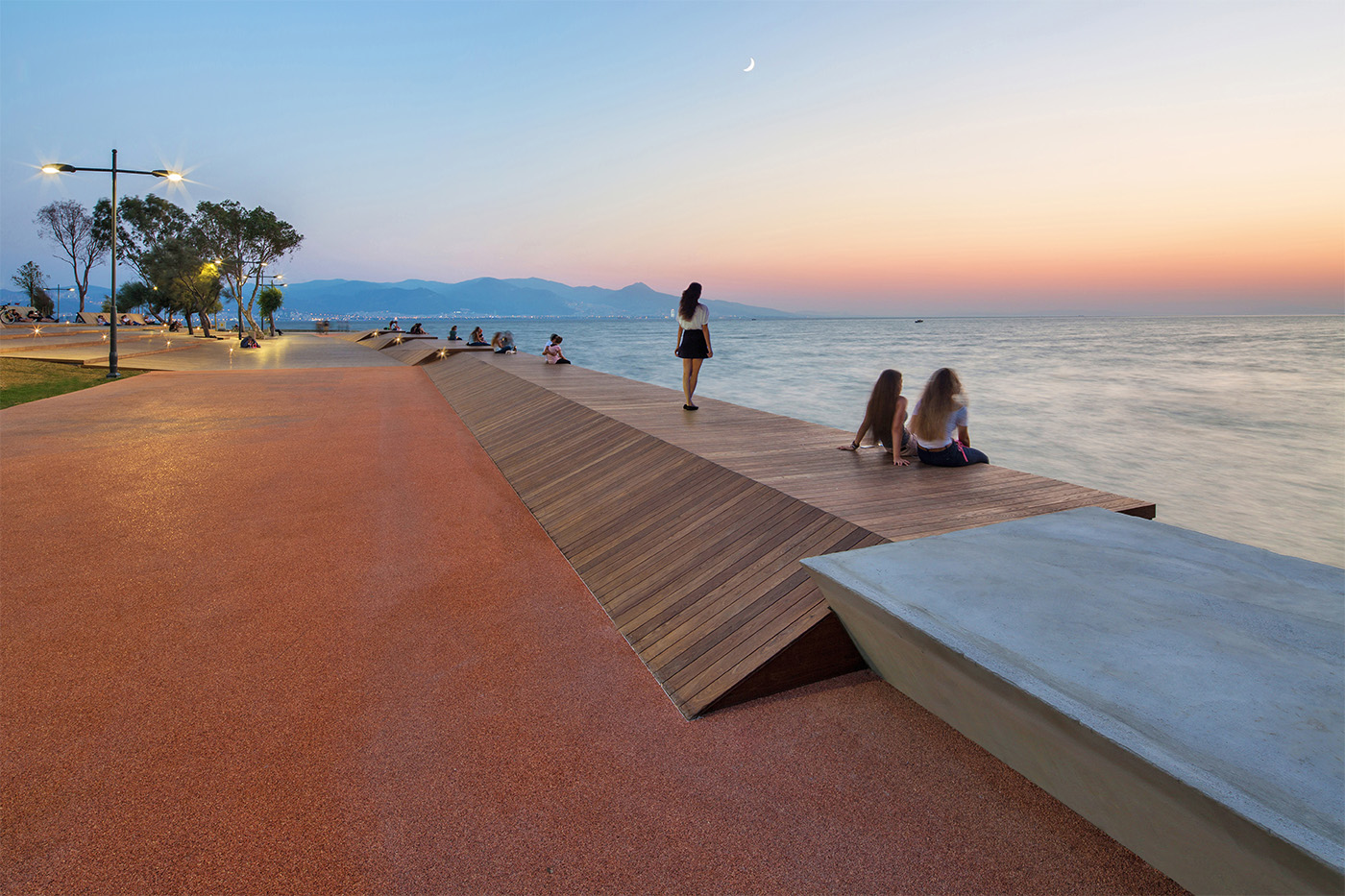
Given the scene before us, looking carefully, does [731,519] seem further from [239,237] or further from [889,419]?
[239,237]

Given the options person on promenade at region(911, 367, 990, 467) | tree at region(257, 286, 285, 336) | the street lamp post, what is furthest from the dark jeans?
tree at region(257, 286, 285, 336)

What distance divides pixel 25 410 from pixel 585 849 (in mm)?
15660

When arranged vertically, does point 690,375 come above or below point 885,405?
above

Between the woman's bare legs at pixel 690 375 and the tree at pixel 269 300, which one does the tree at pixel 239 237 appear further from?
the woman's bare legs at pixel 690 375

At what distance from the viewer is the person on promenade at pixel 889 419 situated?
6.05 m

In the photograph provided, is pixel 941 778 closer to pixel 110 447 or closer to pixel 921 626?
pixel 921 626

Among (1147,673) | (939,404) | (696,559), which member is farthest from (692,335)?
(1147,673)

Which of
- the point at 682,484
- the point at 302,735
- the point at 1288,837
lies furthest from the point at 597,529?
the point at 1288,837

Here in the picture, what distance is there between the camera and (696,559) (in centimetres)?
475

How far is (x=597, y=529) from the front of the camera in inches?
236

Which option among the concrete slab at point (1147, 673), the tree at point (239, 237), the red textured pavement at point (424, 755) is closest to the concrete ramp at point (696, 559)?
the red textured pavement at point (424, 755)

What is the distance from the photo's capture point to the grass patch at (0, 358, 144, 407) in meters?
14.6

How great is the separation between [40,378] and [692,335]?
1823 centimetres

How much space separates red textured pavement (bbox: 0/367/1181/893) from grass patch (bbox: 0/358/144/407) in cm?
1215
